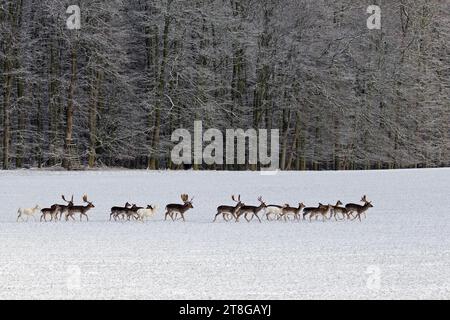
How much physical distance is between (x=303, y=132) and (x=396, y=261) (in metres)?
36.6

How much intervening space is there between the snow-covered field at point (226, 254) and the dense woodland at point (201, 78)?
53.1ft

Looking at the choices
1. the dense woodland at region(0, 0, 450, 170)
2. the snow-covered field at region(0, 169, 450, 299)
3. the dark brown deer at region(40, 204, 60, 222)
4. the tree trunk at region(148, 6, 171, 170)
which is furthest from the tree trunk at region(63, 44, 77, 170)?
the dark brown deer at region(40, 204, 60, 222)

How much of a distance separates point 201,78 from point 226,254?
30.2m

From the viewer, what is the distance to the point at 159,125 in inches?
1583

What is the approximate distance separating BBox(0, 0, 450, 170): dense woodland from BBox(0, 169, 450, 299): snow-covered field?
16184 mm

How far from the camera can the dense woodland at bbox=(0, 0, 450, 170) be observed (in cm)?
3912

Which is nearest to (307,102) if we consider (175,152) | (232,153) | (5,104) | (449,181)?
(232,153)

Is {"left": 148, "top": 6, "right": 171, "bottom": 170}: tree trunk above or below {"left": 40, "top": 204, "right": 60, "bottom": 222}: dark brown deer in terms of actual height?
above

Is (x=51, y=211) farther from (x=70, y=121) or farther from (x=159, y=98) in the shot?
(x=159, y=98)

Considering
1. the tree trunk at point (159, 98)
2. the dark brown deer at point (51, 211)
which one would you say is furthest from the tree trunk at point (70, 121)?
the dark brown deer at point (51, 211)

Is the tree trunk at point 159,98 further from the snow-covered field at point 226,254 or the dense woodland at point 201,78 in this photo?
the snow-covered field at point 226,254

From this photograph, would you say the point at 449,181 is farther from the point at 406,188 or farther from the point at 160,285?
the point at 160,285

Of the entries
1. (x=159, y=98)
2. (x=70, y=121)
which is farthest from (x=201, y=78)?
(x=70, y=121)

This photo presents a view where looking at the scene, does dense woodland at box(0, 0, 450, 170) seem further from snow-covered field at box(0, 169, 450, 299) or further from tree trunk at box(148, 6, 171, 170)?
snow-covered field at box(0, 169, 450, 299)
